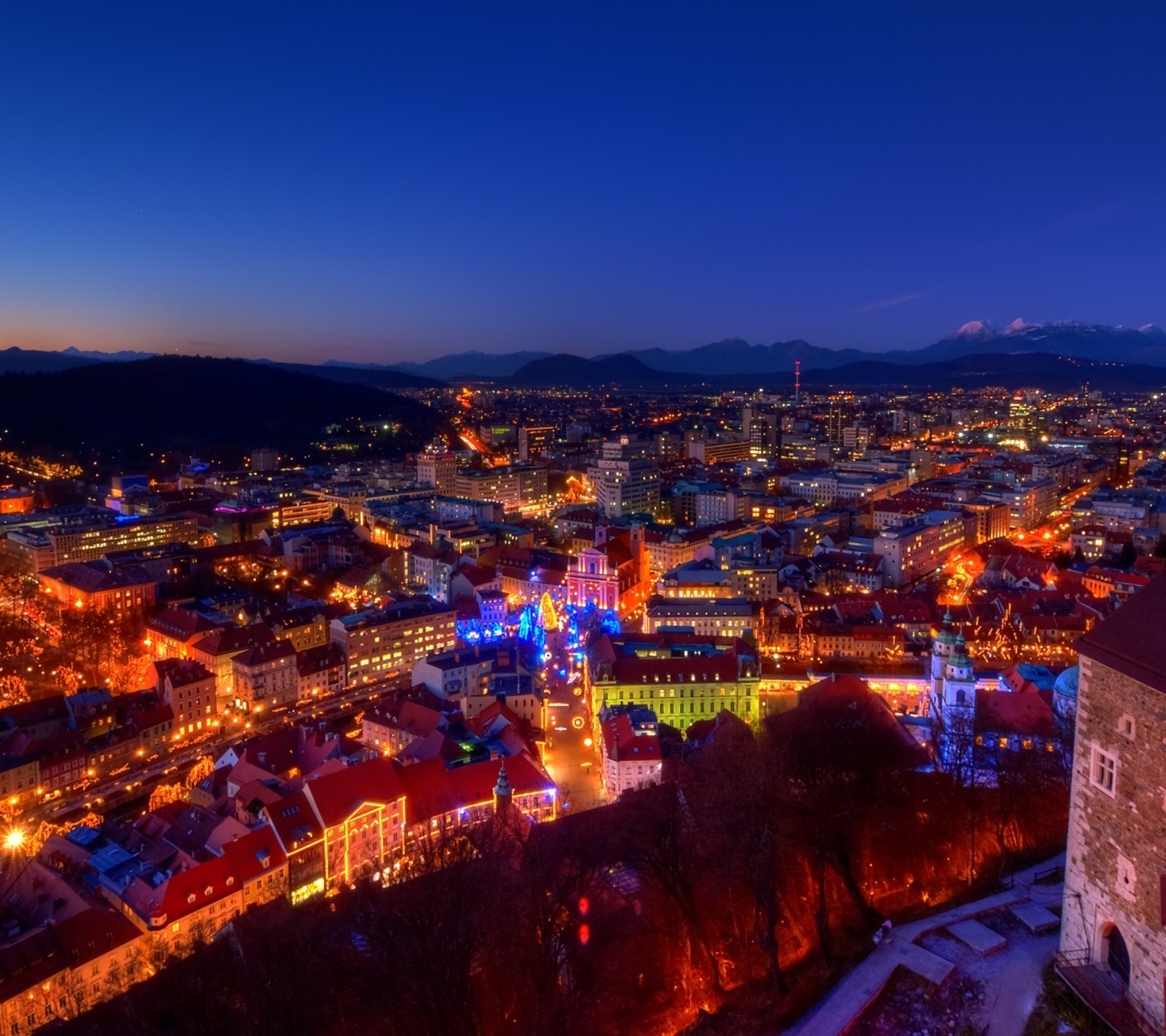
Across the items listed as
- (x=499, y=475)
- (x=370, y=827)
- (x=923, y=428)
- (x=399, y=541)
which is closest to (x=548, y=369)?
(x=923, y=428)

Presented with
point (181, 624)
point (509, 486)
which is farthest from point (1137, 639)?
point (509, 486)

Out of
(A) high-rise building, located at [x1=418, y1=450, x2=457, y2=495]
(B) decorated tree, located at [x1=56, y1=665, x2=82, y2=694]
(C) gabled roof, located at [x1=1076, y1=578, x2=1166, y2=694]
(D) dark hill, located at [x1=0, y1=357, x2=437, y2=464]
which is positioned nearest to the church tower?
(C) gabled roof, located at [x1=1076, y1=578, x2=1166, y2=694]

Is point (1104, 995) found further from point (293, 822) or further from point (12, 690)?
point (12, 690)

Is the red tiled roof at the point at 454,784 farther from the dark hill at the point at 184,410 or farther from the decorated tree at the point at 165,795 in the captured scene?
the dark hill at the point at 184,410

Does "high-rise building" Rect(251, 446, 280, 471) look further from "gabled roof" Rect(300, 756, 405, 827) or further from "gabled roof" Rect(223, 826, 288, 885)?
"gabled roof" Rect(223, 826, 288, 885)

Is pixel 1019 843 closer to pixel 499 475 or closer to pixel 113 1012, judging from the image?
pixel 113 1012

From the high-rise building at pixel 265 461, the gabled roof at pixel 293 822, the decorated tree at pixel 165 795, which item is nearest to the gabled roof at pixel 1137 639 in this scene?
the gabled roof at pixel 293 822
